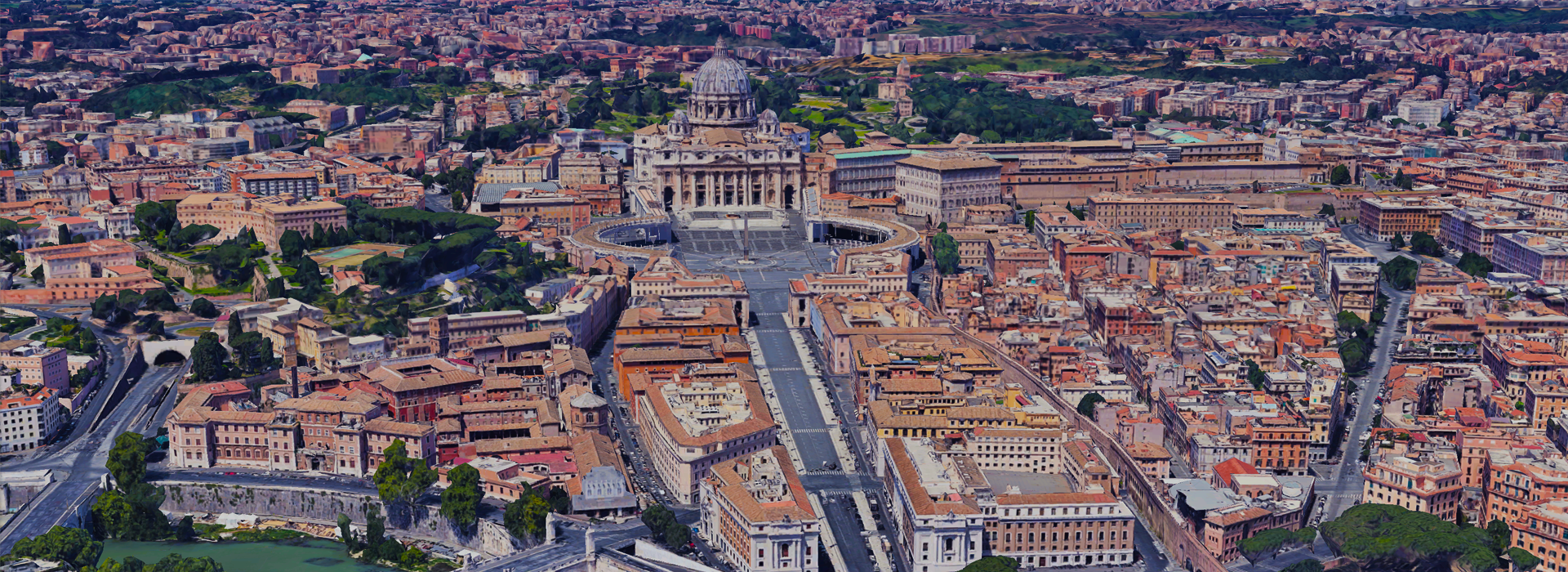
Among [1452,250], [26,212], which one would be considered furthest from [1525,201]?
[26,212]

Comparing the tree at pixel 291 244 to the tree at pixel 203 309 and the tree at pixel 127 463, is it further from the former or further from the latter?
the tree at pixel 127 463

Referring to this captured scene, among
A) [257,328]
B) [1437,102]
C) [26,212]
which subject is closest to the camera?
[257,328]

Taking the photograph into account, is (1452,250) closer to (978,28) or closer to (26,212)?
(26,212)

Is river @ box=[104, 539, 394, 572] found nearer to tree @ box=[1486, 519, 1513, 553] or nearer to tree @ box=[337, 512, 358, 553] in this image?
tree @ box=[337, 512, 358, 553]

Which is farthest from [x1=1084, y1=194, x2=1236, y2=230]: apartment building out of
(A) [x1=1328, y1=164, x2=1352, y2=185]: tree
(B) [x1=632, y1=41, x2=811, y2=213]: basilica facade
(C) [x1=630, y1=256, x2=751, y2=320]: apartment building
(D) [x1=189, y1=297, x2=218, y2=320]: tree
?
(D) [x1=189, y1=297, x2=218, y2=320]: tree

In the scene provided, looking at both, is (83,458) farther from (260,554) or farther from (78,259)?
(78,259)

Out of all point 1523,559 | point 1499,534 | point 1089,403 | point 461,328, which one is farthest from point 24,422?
point 1523,559

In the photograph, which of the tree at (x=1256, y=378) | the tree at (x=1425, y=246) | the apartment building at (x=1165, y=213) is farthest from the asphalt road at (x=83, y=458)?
the tree at (x=1425, y=246)

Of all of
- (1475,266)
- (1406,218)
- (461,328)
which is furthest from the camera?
(1406,218)
